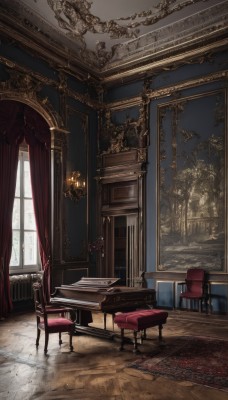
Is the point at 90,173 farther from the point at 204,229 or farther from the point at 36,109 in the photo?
the point at 204,229

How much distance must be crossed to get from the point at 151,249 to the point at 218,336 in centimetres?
286

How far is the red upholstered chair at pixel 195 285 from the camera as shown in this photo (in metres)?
7.05

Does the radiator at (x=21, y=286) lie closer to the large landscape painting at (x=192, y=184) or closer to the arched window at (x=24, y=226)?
the arched window at (x=24, y=226)

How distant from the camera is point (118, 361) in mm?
4336

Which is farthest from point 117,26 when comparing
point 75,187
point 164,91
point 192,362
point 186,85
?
point 192,362

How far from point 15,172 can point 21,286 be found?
2.14m

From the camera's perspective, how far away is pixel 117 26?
7562 millimetres

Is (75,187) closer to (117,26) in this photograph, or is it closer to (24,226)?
(24,226)

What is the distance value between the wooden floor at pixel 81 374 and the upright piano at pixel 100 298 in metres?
0.48

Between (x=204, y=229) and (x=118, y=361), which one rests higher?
(x=204, y=229)

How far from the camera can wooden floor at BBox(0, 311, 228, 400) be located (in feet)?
11.2

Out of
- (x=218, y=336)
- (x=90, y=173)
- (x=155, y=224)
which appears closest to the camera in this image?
(x=218, y=336)

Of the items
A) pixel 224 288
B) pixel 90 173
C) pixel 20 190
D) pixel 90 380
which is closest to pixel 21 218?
pixel 20 190

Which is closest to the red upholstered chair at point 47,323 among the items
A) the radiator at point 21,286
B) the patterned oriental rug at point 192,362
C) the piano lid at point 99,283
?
the piano lid at point 99,283
